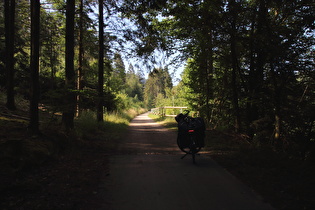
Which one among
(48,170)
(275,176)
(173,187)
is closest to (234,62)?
(275,176)

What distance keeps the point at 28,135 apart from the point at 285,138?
849 centimetres

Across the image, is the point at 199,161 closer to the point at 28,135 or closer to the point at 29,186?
Answer: the point at 29,186

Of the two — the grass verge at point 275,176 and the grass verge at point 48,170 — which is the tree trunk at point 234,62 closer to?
the grass verge at point 275,176

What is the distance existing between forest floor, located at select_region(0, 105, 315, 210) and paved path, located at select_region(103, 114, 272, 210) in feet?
0.81

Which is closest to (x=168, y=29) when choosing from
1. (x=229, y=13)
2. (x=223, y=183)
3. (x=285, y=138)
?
(x=229, y=13)

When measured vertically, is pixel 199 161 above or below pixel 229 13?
below

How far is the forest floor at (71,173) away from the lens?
3.47 meters

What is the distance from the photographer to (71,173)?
4.79 metres

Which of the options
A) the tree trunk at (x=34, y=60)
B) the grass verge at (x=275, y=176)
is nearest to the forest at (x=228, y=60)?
the tree trunk at (x=34, y=60)

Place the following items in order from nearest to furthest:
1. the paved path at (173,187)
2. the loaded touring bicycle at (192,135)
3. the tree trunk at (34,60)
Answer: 1. the paved path at (173,187)
2. the loaded touring bicycle at (192,135)
3. the tree trunk at (34,60)

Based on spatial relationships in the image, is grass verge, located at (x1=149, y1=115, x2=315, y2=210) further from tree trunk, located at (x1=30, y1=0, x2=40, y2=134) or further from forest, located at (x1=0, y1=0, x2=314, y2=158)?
tree trunk, located at (x1=30, y1=0, x2=40, y2=134)

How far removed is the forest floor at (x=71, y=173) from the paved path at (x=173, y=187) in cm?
25

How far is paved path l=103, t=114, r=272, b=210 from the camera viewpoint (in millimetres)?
3375

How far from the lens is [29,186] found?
383cm
